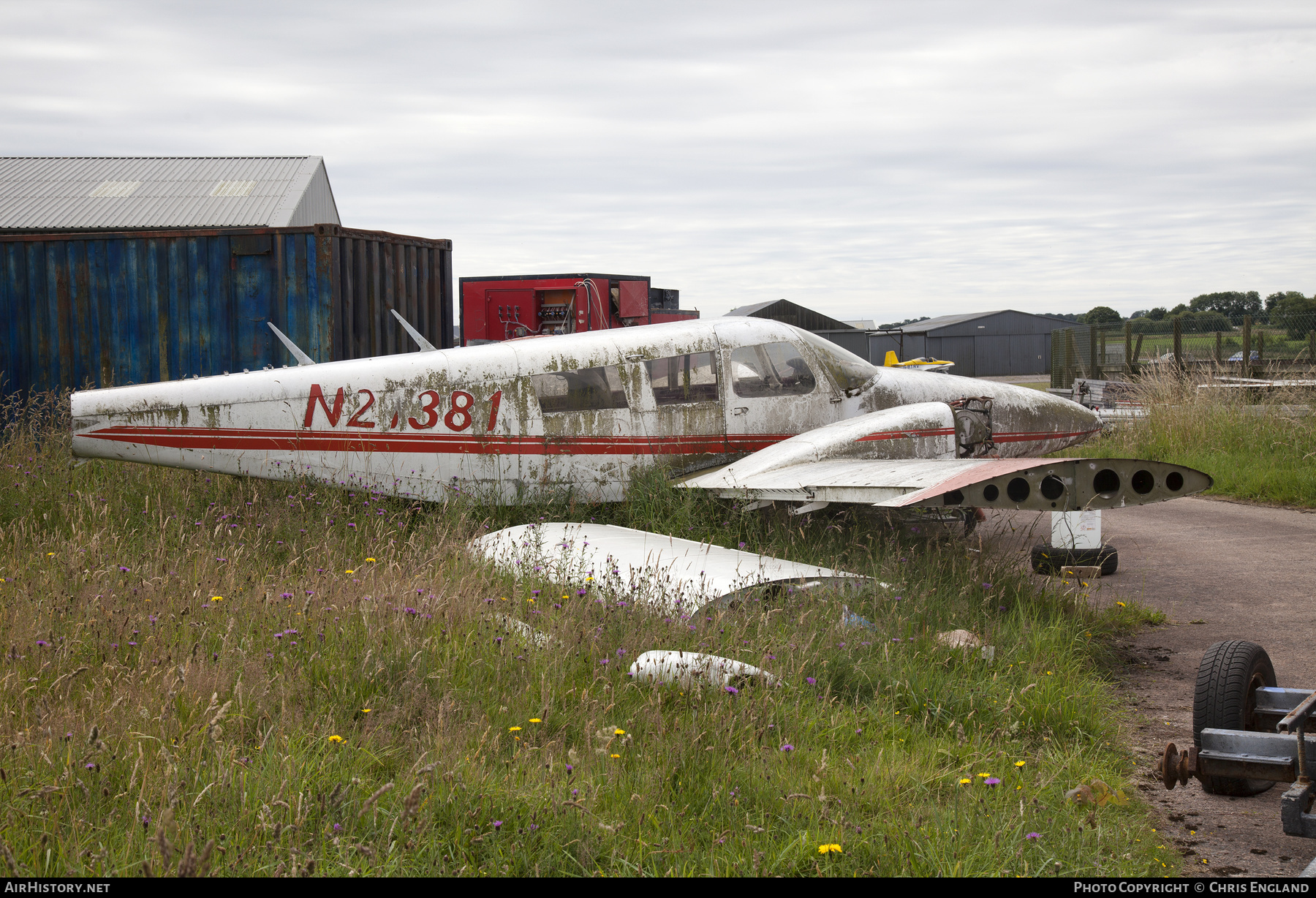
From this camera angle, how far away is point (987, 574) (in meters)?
6.50

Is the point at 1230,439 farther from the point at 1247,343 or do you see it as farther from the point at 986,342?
the point at 986,342

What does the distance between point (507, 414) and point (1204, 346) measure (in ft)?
91.8

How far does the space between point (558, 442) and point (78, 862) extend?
5961 mm

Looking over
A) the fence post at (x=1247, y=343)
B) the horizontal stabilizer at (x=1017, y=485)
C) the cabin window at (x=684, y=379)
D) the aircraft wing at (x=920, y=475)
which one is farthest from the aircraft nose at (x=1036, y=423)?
the fence post at (x=1247, y=343)

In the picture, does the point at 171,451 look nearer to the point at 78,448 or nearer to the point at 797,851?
the point at 78,448

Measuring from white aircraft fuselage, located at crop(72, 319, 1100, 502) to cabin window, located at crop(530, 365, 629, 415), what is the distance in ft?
0.04

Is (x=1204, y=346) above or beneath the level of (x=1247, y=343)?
above

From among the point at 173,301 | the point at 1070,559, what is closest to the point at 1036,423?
the point at 1070,559

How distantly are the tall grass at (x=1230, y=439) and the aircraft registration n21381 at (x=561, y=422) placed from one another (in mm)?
4935

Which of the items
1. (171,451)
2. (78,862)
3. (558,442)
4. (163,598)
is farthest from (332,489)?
(78,862)

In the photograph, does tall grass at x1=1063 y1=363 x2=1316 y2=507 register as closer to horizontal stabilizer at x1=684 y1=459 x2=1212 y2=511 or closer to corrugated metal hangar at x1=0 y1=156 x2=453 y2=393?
horizontal stabilizer at x1=684 y1=459 x2=1212 y2=511

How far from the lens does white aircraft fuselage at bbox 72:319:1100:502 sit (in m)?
7.77

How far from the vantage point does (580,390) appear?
8383mm

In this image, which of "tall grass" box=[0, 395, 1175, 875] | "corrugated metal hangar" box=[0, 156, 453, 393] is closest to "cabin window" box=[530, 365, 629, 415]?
"tall grass" box=[0, 395, 1175, 875]
